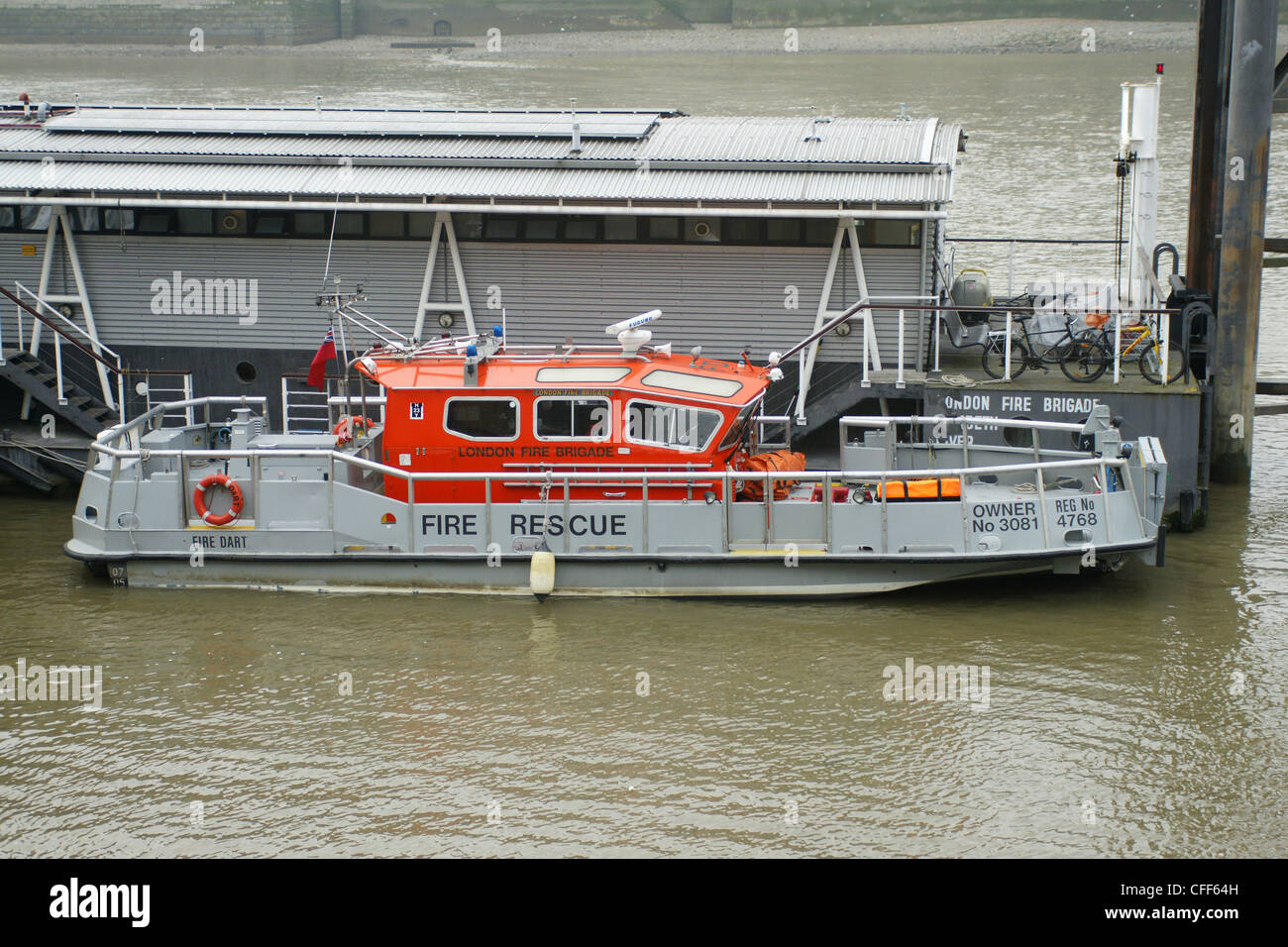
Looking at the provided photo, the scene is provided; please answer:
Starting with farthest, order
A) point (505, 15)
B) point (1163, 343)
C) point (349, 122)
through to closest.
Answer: point (505, 15) < point (349, 122) < point (1163, 343)

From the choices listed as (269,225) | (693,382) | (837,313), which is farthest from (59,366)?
(837,313)

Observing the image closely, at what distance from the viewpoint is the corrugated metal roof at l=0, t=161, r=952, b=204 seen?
17.1 metres

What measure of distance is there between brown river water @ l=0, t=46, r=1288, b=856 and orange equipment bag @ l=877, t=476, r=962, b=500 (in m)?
1.12

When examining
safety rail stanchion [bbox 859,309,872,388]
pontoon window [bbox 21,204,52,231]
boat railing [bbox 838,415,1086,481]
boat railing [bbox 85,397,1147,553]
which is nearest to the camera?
boat railing [bbox 85,397,1147,553]

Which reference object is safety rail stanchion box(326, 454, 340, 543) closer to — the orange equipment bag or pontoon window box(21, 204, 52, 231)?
the orange equipment bag

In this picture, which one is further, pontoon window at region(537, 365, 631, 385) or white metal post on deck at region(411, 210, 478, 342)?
white metal post on deck at region(411, 210, 478, 342)

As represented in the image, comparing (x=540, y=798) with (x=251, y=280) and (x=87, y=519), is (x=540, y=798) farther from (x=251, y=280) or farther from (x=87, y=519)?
(x=251, y=280)

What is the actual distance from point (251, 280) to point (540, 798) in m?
10.4

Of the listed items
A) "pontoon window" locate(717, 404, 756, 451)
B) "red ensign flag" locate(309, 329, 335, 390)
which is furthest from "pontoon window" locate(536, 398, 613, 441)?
"red ensign flag" locate(309, 329, 335, 390)

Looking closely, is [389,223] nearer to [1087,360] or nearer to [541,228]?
[541,228]

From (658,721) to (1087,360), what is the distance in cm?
771

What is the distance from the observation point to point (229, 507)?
1428cm

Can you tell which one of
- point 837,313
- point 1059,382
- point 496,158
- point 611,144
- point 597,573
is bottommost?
point 597,573
